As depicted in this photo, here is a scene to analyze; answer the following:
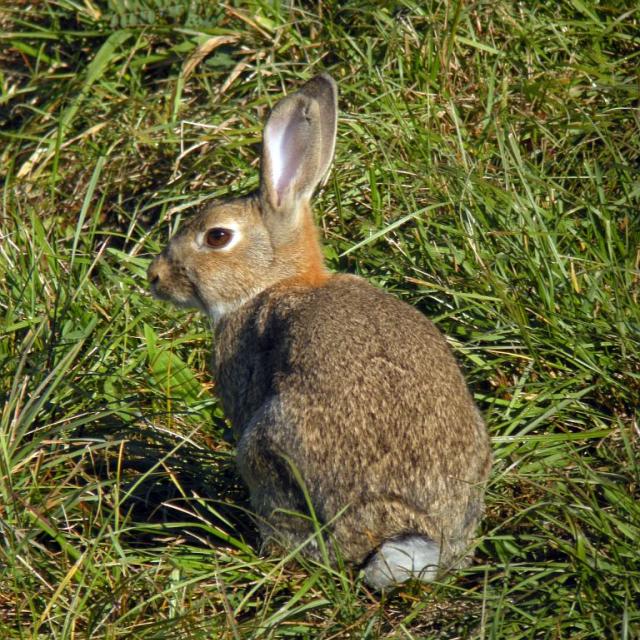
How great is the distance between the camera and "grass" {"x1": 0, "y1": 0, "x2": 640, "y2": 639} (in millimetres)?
3732

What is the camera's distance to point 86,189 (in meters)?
6.04

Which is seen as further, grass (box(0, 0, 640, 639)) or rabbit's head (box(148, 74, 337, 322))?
rabbit's head (box(148, 74, 337, 322))

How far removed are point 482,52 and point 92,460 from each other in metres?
2.78

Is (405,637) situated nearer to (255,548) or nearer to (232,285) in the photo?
(255,548)

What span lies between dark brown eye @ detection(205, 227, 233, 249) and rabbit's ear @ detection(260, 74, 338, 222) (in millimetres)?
195

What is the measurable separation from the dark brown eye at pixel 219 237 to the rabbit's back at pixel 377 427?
825 mm

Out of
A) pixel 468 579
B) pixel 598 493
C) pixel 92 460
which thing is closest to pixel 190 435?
pixel 92 460

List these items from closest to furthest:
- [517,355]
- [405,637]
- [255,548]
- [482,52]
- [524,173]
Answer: [405,637], [255,548], [517,355], [524,173], [482,52]

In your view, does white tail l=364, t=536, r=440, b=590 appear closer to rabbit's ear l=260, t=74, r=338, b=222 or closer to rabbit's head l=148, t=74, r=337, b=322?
rabbit's head l=148, t=74, r=337, b=322

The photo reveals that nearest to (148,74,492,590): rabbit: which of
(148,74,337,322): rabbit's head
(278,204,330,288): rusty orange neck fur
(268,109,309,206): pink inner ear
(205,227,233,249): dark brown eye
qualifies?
(278,204,330,288): rusty orange neck fur

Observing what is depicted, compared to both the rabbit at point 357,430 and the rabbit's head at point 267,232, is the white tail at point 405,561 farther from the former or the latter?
the rabbit's head at point 267,232

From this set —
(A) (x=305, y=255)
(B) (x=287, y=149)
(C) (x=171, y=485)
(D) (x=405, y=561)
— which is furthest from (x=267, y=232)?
(D) (x=405, y=561)

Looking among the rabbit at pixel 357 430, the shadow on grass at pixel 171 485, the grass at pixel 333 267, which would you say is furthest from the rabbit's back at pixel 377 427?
the shadow on grass at pixel 171 485

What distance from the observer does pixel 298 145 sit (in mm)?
4902
